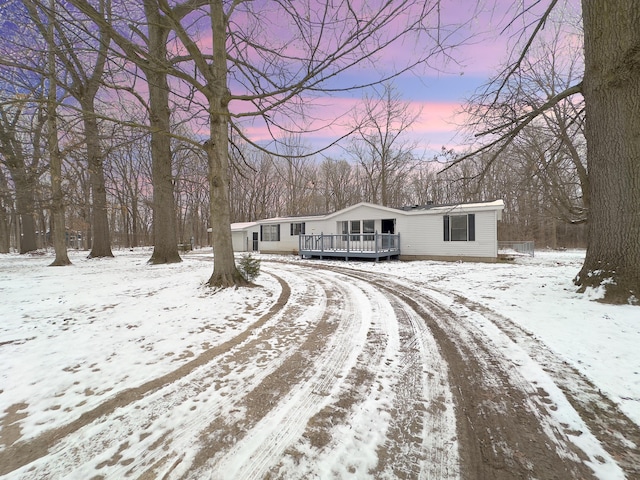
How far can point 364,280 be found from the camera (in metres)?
7.85

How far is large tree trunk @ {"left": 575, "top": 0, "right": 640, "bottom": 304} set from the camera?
4504mm

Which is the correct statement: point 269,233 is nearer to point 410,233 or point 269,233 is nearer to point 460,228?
point 410,233

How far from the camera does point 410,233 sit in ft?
48.9

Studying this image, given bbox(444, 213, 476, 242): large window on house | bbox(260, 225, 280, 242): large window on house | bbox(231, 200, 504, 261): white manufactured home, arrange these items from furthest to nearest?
1. bbox(260, 225, 280, 242): large window on house
2. bbox(444, 213, 476, 242): large window on house
3. bbox(231, 200, 504, 261): white manufactured home

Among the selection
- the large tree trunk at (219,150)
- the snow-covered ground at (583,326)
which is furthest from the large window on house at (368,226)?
the large tree trunk at (219,150)

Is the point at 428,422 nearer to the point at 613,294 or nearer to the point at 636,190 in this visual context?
the point at 613,294

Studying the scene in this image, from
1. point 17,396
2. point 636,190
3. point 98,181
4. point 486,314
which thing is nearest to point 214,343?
point 17,396

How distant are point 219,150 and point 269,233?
50.8 ft

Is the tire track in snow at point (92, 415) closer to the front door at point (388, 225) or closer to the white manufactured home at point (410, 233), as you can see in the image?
the white manufactured home at point (410, 233)

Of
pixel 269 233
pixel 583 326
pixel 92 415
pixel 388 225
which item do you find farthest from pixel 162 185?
pixel 583 326

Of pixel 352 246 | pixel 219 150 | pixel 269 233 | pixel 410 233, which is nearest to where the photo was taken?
pixel 219 150

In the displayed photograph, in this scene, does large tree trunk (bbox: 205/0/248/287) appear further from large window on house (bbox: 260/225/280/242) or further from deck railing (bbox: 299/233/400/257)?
large window on house (bbox: 260/225/280/242)

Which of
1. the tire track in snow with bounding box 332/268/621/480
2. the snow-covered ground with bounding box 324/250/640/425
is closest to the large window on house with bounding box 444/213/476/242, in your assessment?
the snow-covered ground with bounding box 324/250/640/425

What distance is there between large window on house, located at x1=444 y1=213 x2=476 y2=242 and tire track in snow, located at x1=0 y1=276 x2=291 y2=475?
1294cm
